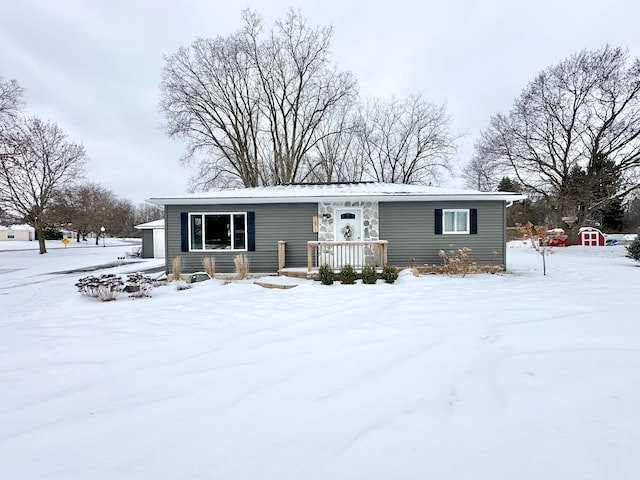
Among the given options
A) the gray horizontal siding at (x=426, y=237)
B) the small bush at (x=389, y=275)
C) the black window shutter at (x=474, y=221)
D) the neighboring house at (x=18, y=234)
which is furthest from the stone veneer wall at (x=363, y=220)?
the neighboring house at (x=18, y=234)

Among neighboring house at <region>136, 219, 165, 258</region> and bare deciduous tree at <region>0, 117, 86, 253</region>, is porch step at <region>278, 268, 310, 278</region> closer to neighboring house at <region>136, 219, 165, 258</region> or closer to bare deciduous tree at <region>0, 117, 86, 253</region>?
neighboring house at <region>136, 219, 165, 258</region>

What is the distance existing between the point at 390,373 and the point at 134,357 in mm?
2796

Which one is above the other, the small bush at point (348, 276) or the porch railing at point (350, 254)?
the porch railing at point (350, 254)

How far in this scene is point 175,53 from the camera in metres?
16.6

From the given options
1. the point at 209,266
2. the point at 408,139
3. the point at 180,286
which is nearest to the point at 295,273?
the point at 209,266

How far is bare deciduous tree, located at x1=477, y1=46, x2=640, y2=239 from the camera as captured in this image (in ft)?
52.0

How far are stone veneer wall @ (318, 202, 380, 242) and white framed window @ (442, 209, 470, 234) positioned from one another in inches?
86.1

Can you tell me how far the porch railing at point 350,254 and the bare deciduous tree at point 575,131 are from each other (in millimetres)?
15489

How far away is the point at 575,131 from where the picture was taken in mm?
17234

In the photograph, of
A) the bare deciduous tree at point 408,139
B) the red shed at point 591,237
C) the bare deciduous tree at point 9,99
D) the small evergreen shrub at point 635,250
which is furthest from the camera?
the bare deciduous tree at point 408,139

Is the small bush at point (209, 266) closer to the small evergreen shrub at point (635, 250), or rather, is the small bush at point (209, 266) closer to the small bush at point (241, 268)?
the small bush at point (241, 268)

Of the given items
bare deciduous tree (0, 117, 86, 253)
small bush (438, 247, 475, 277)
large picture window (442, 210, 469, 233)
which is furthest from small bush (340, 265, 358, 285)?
bare deciduous tree (0, 117, 86, 253)

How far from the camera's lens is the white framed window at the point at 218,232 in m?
9.18

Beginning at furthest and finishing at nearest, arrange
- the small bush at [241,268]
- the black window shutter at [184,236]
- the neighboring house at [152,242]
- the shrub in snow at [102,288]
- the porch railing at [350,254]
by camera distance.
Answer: the neighboring house at [152,242] → the black window shutter at [184,236] → the small bush at [241,268] → the porch railing at [350,254] → the shrub in snow at [102,288]
